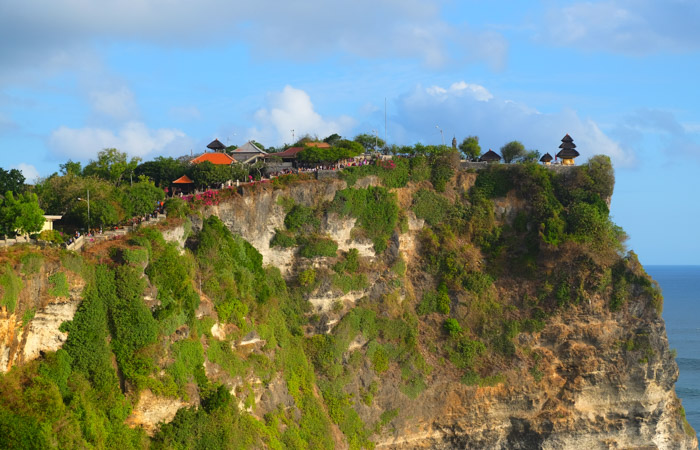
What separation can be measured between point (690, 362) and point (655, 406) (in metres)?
39.4

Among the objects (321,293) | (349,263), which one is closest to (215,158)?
(349,263)

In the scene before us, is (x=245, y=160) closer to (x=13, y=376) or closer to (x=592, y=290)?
(x=592, y=290)

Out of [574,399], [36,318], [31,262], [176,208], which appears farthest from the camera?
[574,399]

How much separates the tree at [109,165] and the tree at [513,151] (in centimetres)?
3301

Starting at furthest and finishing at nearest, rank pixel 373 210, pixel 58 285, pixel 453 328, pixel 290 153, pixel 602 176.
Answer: pixel 290 153 → pixel 602 176 → pixel 373 210 → pixel 453 328 → pixel 58 285

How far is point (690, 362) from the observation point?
387 ft

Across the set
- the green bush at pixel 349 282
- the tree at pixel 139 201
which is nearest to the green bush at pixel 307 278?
the green bush at pixel 349 282

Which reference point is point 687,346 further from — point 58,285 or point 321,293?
point 58,285

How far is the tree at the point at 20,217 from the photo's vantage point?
59.6m

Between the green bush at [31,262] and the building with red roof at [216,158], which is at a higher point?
the building with red roof at [216,158]

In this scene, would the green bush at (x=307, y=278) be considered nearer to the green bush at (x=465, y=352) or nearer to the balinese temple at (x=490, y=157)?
the green bush at (x=465, y=352)

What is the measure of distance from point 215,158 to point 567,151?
105 ft

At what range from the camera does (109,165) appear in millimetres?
84812

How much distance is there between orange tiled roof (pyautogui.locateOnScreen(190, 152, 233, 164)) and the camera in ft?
289
